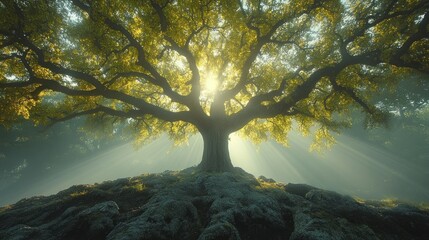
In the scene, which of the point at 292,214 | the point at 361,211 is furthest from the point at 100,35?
the point at 361,211

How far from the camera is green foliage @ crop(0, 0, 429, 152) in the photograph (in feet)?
43.7

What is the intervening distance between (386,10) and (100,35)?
1528 centimetres

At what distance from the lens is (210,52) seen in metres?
20.1

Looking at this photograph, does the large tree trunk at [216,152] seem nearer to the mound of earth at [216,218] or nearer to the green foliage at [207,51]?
the green foliage at [207,51]

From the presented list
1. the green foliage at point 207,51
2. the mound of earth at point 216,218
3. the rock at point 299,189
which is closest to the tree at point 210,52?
the green foliage at point 207,51

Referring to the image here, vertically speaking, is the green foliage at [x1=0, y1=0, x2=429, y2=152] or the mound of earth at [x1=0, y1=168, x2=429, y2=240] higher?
the green foliage at [x1=0, y1=0, x2=429, y2=152]

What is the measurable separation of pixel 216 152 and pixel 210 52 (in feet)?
25.6

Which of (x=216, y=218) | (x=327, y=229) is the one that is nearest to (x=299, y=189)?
(x=327, y=229)

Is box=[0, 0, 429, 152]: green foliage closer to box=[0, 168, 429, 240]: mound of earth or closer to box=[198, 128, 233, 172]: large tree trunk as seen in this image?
box=[198, 128, 233, 172]: large tree trunk

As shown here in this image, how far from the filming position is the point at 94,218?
765cm

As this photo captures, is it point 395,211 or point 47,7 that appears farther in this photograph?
point 47,7

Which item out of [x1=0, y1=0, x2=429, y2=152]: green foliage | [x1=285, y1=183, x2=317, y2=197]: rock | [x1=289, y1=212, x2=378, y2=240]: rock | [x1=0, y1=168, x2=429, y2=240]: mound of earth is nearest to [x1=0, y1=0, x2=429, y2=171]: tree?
[x1=0, y1=0, x2=429, y2=152]: green foliage

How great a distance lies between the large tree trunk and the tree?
0.07 meters

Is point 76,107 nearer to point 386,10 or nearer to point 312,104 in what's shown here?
point 312,104
